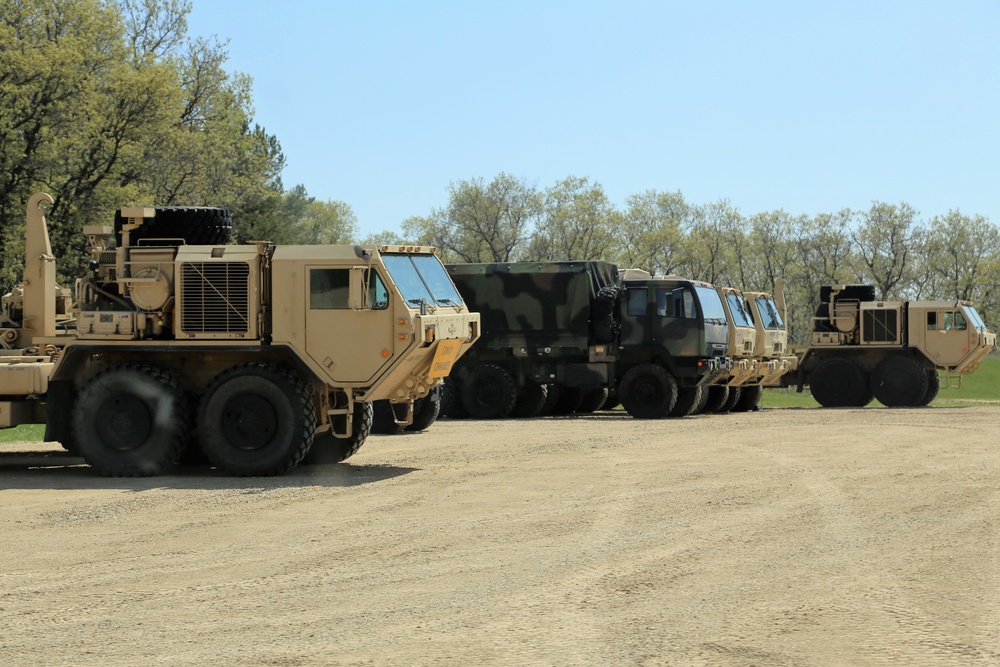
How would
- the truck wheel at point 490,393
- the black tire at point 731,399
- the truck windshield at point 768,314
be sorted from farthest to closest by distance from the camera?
the black tire at point 731,399
the truck windshield at point 768,314
the truck wheel at point 490,393

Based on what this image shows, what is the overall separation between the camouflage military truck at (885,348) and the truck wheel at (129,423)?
20490 mm

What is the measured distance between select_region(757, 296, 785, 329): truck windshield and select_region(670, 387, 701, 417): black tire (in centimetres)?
321

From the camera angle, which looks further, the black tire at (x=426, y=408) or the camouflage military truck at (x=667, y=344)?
the camouflage military truck at (x=667, y=344)

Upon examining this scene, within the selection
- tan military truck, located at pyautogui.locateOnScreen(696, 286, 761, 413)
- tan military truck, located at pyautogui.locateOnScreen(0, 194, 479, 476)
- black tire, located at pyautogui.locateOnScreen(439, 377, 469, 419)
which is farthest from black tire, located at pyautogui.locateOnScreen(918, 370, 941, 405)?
tan military truck, located at pyautogui.locateOnScreen(0, 194, 479, 476)

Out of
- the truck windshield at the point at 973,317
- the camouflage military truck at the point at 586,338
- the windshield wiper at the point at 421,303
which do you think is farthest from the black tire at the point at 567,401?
the windshield wiper at the point at 421,303

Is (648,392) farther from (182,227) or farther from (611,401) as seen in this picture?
(182,227)

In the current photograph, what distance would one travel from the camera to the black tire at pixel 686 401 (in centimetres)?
2617

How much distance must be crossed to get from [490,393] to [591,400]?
150 inches

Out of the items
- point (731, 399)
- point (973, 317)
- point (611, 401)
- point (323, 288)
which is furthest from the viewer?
point (973, 317)

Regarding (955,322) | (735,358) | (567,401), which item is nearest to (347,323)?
(735,358)

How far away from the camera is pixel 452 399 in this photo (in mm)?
26766

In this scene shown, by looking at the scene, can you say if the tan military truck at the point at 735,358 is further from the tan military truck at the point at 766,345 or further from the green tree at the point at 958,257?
the green tree at the point at 958,257

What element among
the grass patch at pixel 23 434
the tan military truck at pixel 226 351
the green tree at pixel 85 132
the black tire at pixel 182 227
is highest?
the green tree at pixel 85 132

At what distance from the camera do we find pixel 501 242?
7356 centimetres
